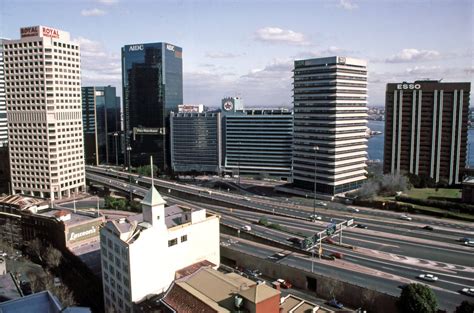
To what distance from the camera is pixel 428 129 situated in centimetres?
8594

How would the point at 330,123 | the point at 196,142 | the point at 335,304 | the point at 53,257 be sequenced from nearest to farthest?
the point at 335,304 → the point at 53,257 → the point at 330,123 → the point at 196,142

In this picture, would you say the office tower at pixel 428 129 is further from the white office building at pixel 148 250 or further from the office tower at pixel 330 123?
the white office building at pixel 148 250

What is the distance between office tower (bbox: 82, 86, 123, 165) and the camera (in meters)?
121

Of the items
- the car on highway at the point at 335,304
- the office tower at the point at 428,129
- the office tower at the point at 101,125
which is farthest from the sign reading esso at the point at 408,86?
the office tower at the point at 101,125

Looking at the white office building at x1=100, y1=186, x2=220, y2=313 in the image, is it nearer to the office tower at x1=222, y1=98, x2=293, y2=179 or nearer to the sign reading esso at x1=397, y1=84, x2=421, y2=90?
the office tower at x1=222, y1=98, x2=293, y2=179

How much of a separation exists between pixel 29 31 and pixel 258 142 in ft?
164

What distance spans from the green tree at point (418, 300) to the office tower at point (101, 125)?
10337cm

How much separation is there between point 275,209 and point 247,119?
130 feet

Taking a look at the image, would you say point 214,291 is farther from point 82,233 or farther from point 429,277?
point 82,233

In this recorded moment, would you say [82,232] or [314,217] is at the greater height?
[82,232]

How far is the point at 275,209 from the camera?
2352 inches

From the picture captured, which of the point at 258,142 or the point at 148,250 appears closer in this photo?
the point at 148,250

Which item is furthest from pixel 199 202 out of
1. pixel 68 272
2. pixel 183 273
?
pixel 183 273

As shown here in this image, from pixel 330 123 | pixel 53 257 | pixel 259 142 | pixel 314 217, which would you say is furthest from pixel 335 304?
pixel 259 142
